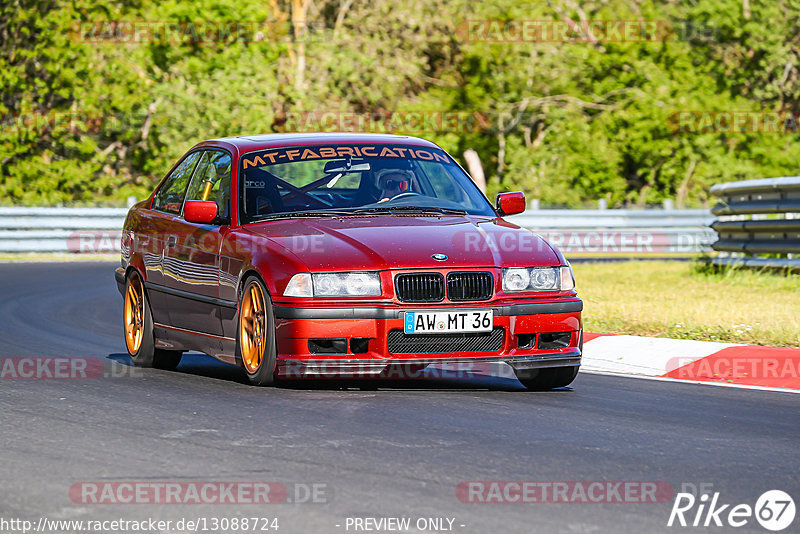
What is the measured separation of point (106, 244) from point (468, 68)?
17999 mm

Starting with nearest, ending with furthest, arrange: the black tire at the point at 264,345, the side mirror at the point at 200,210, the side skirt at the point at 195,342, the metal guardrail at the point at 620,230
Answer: the black tire at the point at 264,345, the side skirt at the point at 195,342, the side mirror at the point at 200,210, the metal guardrail at the point at 620,230

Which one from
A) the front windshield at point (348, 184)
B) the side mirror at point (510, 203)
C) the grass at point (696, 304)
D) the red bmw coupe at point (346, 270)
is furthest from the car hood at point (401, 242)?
the grass at point (696, 304)

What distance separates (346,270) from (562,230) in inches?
861

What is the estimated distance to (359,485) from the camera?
5660 millimetres

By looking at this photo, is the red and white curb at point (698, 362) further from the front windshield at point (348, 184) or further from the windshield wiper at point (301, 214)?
the windshield wiper at point (301, 214)

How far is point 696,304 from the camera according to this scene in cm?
1381

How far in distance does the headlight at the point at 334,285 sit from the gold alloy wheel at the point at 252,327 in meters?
0.34

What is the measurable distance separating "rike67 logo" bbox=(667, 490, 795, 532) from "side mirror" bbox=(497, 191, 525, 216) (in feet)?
14.2

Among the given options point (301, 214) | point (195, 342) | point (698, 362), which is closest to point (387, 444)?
point (301, 214)

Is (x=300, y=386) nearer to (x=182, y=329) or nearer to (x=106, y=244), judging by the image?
(x=182, y=329)

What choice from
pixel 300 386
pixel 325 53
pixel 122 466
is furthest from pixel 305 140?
pixel 325 53

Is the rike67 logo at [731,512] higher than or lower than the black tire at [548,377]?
higher

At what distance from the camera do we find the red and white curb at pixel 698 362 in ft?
30.9

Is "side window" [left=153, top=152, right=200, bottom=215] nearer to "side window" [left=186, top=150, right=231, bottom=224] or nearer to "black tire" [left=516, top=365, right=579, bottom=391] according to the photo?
"side window" [left=186, top=150, right=231, bottom=224]
